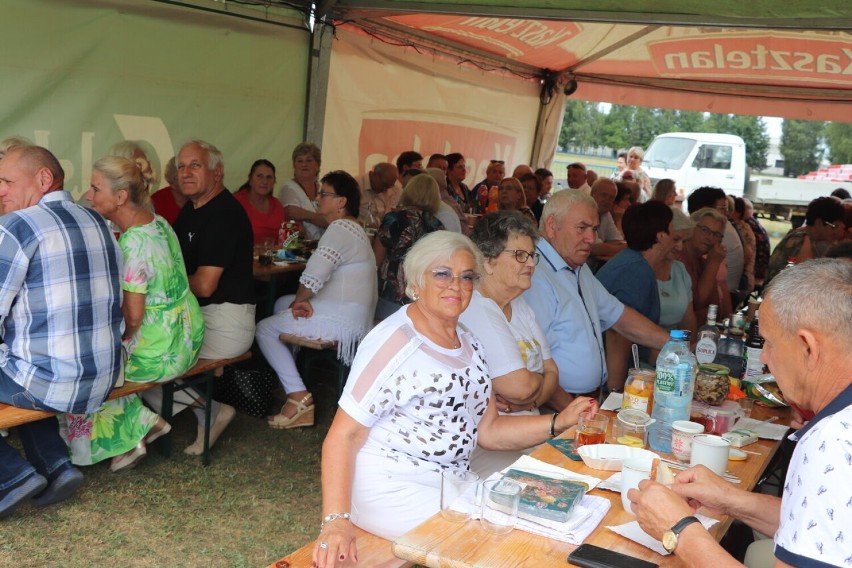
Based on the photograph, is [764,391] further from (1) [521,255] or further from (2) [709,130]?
(2) [709,130]

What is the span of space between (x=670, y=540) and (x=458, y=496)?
49cm

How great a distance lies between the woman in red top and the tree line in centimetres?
2322

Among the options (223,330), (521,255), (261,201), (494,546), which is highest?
(521,255)

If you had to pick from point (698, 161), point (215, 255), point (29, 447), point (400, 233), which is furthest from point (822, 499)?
point (698, 161)

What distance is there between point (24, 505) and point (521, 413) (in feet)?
6.65

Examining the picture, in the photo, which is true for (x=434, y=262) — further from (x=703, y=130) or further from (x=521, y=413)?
(x=703, y=130)

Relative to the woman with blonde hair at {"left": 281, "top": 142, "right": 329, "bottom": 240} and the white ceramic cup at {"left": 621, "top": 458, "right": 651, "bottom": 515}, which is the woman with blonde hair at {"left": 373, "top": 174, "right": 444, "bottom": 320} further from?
the white ceramic cup at {"left": 621, "top": 458, "right": 651, "bottom": 515}

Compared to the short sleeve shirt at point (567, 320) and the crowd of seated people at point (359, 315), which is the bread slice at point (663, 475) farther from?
the short sleeve shirt at point (567, 320)

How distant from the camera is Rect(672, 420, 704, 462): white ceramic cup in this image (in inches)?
91.5

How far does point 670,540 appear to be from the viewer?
5.61 feet

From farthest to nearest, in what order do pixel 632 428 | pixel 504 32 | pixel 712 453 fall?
pixel 504 32, pixel 632 428, pixel 712 453

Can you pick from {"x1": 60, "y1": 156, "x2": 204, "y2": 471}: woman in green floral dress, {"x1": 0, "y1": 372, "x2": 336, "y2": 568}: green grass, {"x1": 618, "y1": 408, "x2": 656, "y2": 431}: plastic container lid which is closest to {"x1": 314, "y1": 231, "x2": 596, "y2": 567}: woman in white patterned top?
{"x1": 618, "y1": 408, "x2": 656, "y2": 431}: plastic container lid

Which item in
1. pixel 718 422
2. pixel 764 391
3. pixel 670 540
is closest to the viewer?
pixel 670 540

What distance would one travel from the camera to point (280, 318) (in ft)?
15.2
